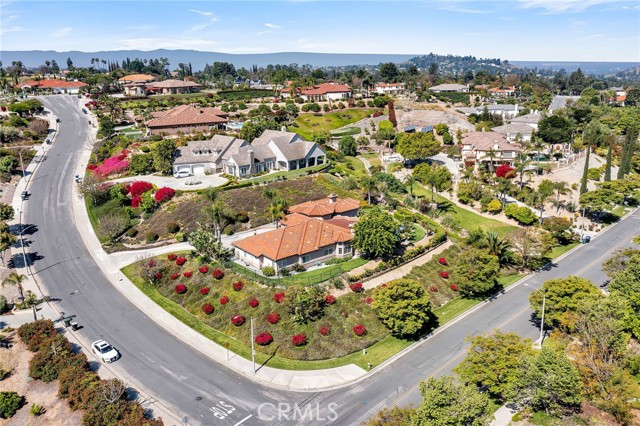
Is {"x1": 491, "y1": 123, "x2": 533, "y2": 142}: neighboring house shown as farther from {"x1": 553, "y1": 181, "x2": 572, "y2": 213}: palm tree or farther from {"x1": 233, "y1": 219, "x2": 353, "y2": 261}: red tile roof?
{"x1": 233, "y1": 219, "x2": 353, "y2": 261}: red tile roof

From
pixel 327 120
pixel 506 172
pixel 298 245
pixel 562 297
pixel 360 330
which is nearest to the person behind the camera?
pixel 360 330

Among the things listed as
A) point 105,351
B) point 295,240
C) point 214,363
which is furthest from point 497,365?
point 105,351

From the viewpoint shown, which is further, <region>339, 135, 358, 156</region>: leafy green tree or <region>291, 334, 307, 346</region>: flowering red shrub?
<region>339, 135, 358, 156</region>: leafy green tree

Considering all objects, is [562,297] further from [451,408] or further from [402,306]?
[451,408]

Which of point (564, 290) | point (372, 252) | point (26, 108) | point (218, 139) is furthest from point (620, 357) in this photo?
point (26, 108)

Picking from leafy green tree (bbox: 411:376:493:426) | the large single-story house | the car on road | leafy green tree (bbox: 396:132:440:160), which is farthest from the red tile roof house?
leafy green tree (bbox: 396:132:440:160)

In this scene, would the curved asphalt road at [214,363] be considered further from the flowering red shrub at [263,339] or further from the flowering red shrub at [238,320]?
the flowering red shrub at [238,320]

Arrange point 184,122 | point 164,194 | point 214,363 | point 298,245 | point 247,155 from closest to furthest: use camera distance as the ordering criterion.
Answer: point 214,363 < point 298,245 < point 164,194 < point 247,155 < point 184,122
